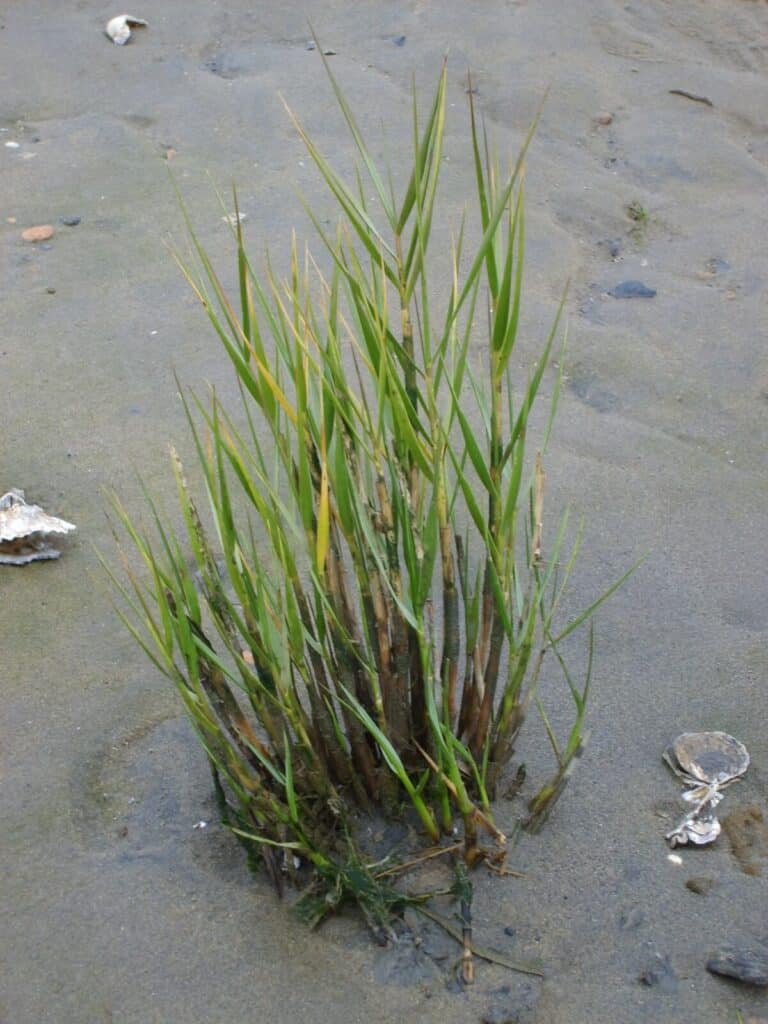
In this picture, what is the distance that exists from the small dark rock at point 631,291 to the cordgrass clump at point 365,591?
156 cm

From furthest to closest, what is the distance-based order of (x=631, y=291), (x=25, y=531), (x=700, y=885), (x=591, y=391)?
1. (x=631, y=291)
2. (x=591, y=391)
3. (x=25, y=531)
4. (x=700, y=885)

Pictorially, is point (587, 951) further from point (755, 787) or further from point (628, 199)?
point (628, 199)

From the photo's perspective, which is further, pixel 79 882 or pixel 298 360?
pixel 79 882

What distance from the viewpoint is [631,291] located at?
2.99 metres

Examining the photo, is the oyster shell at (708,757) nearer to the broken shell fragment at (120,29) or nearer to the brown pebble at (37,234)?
the brown pebble at (37,234)

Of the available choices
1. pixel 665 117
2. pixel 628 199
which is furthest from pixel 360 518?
pixel 665 117

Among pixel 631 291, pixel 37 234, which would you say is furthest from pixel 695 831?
pixel 37 234

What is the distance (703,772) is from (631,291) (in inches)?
64.2

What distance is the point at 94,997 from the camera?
143 centimetres

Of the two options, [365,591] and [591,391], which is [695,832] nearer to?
[365,591]

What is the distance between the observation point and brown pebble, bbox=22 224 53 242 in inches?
125

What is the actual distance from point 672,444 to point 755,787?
0.95 meters

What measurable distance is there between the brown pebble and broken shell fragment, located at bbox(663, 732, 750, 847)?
7.51 ft

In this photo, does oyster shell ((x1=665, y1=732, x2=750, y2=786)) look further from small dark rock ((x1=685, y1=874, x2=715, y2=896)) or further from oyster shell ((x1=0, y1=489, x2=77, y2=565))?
oyster shell ((x1=0, y1=489, x2=77, y2=565))
